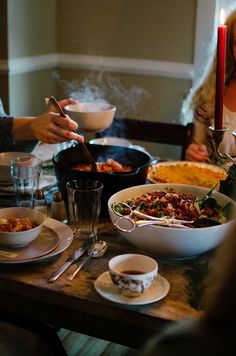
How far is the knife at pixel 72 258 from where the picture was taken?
1267mm

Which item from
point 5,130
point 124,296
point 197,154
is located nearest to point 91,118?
point 5,130

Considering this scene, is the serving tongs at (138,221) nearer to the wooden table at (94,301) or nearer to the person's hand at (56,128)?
the wooden table at (94,301)

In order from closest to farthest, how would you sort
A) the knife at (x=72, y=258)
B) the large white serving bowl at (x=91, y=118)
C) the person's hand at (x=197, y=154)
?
the knife at (x=72, y=258)
the large white serving bowl at (x=91, y=118)
the person's hand at (x=197, y=154)

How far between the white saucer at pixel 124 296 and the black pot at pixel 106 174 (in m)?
0.40

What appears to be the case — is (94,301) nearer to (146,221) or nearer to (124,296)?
(124,296)

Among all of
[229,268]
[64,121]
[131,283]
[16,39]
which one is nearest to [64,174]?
[64,121]

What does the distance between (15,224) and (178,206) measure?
449 mm

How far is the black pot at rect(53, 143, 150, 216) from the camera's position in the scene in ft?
5.29

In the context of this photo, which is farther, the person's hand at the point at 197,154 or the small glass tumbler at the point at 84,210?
the person's hand at the point at 197,154

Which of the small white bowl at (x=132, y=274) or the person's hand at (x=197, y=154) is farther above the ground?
the small white bowl at (x=132, y=274)

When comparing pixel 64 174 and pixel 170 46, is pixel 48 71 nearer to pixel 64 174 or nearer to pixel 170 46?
pixel 170 46

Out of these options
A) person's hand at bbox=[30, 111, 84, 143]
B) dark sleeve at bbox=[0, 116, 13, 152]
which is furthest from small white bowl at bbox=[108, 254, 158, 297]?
dark sleeve at bbox=[0, 116, 13, 152]

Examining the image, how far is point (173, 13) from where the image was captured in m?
3.60

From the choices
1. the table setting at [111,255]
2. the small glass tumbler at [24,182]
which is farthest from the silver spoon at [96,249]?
the small glass tumbler at [24,182]
